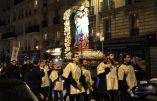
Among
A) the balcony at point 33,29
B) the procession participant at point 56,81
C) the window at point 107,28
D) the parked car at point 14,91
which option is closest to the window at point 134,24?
the window at point 107,28

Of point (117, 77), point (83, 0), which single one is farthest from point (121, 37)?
point (117, 77)

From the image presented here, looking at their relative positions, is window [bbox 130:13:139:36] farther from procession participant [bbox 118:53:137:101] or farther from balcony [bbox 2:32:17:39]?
balcony [bbox 2:32:17:39]

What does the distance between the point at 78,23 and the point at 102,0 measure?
11.5 m

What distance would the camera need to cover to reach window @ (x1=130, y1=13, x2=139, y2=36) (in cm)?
3825

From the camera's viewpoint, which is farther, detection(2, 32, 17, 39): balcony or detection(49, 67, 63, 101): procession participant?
detection(2, 32, 17, 39): balcony

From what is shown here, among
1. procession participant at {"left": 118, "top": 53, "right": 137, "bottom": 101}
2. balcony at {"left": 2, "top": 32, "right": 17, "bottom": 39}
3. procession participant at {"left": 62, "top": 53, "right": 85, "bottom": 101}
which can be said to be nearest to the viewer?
procession participant at {"left": 62, "top": 53, "right": 85, "bottom": 101}

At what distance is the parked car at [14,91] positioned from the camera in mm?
5941

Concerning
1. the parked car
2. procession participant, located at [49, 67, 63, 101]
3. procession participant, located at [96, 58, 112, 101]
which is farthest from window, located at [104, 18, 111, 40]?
the parked car

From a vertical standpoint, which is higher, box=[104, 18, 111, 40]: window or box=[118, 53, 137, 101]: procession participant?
box=[104, 18, 111, 40]: window

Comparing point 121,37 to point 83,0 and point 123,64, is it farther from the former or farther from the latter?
point 123,64

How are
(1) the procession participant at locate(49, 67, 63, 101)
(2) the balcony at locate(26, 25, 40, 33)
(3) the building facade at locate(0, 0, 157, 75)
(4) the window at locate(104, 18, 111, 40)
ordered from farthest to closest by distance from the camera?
(2) the balcony at locate(26, 25, 40, 33) < (4) the window at locate(104, 18, 111, 40) < (3) the building facade at locate(0, 0, 157, 75) < (1) the procession participant at locate(49, 67, 63, 101)

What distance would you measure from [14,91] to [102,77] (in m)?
8.12

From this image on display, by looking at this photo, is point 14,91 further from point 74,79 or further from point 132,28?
point 132,28

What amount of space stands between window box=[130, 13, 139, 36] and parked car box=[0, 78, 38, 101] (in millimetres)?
32435
